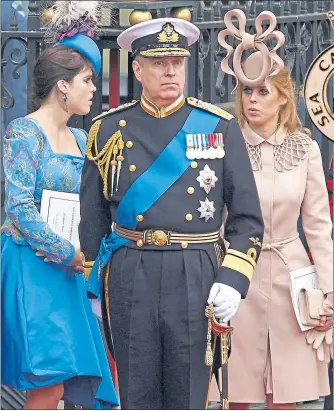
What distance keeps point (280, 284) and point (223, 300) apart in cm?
94

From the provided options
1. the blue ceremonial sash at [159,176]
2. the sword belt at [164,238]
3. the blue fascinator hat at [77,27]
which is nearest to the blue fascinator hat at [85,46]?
the blue fascinator hat at [77,27]

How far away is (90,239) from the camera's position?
22.7 ft

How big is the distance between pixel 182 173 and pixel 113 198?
33cm

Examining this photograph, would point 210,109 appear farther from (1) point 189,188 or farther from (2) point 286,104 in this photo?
(2) point 286,104

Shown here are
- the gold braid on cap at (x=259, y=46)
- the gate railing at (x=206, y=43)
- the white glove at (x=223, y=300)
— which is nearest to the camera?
the white glove at (x=223, y=300)

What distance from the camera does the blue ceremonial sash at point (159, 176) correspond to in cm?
666

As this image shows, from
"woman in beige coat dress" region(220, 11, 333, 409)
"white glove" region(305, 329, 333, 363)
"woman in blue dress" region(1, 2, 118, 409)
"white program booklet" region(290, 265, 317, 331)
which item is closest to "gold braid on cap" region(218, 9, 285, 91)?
"woman in beige coat dress" region(220, 11, 333, 409)

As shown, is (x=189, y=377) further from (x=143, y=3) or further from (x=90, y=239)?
(x=143, y=3)

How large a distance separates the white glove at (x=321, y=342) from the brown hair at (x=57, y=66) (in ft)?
5.62

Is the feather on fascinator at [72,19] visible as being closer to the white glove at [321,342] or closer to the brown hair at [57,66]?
the brown hair at [57,66]

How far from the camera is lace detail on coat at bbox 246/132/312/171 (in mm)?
7426

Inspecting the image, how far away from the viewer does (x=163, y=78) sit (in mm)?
6699

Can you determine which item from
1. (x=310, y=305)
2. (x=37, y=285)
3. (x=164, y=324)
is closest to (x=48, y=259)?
(x=37, y=285)

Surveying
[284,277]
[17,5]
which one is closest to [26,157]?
[284,277]
